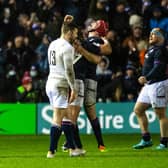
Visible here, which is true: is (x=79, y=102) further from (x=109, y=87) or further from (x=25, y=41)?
(x=25, y=41)

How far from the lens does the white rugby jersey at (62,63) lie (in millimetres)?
13031

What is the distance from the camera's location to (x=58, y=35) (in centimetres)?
2216

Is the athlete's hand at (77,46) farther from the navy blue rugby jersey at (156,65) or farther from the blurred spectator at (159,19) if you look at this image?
the blurred spectator at (159,19)

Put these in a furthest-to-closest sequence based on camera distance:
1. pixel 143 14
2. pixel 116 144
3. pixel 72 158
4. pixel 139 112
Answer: pixel 143 14, pixel 116 144, pixel 139 112, pixel 72 158

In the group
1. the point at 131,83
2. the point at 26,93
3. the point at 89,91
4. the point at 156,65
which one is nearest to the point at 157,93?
the point at 156,65

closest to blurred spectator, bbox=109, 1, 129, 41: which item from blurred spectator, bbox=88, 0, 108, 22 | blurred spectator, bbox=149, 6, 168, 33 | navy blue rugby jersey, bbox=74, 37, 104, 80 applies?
blurred spectator, bbox=88, 0, 108, 22

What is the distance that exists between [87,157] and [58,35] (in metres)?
8.92

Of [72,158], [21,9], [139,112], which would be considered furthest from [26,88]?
[72,158]

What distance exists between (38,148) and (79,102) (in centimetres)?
219

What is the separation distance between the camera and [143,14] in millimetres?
23000

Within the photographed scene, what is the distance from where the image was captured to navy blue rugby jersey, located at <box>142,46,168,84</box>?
15.1m

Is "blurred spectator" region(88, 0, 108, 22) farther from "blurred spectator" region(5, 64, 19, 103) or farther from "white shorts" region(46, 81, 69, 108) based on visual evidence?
"white shorts" region(46, 81, 69, 108)

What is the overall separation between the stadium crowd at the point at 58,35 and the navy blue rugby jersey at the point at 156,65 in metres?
5.63

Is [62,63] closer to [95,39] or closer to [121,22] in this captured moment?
[95,39]
